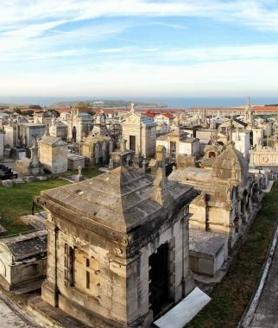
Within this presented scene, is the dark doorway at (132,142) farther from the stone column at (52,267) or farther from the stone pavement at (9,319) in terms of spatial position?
the stone pavement at (9,319)

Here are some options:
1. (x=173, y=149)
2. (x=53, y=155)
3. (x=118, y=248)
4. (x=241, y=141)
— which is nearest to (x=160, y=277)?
(x=118, y=248)

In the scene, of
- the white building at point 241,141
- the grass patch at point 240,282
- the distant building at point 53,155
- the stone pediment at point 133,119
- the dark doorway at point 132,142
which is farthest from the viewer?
the dark doorway at point 132,142

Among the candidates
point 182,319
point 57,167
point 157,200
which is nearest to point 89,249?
point 157,200

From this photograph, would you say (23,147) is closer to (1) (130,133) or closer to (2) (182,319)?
(1) (130,133)

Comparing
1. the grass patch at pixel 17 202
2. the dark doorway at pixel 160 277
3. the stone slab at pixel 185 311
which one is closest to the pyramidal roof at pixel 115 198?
the dark doorway at pixel 160 277

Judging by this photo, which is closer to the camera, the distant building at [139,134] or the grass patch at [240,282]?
the grass patch at [240,282]

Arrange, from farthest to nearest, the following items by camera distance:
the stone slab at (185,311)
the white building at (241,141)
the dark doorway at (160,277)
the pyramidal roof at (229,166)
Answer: the white building at (241,141) < the pyramidal roof at (229,166) < the dark doorway at (160,277) < the stone slab at (185,311)

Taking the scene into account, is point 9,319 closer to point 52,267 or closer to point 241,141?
point 52,267
